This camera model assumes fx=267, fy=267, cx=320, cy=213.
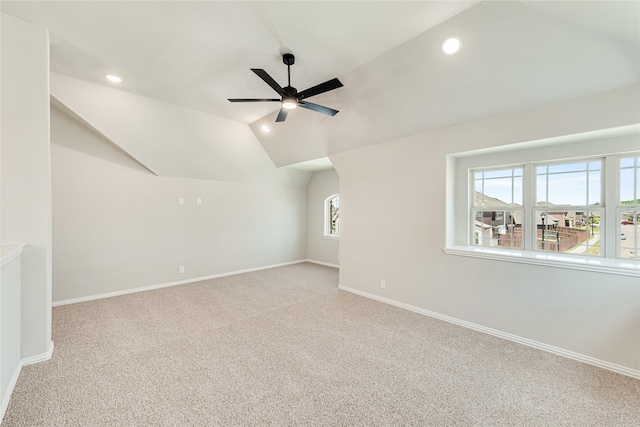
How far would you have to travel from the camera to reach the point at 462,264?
10.7 feet

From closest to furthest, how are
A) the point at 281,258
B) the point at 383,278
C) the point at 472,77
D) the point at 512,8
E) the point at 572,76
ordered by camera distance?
1. the point at 512,8
2. the point at 572,76
3. the point at 472,77
4. the point at 383,278
5. the point at 281,258

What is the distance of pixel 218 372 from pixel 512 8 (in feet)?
12.1

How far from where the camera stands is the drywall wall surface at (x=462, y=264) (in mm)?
2359

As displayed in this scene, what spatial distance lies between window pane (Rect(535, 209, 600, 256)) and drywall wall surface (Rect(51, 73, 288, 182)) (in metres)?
4.67

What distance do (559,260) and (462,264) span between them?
896mm

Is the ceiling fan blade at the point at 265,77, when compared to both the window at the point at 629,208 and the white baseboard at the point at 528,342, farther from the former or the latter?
the window at the point at 629,208

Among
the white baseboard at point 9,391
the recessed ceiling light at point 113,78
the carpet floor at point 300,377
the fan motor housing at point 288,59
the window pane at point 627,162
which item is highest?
the recessed ceiling light at point 113,78

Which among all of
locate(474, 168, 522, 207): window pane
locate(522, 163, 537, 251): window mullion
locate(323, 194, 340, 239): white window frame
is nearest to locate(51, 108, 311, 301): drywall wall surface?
locate(323, 194, 340, 239): white window frame

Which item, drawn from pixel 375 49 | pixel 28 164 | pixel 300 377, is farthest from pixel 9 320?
pixel 375 49

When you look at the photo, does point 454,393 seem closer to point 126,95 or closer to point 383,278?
point 383,278

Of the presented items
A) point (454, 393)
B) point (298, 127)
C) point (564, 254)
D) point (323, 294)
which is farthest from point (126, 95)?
point (564, 254)

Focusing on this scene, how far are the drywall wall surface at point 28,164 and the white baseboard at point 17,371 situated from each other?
0.04 metres

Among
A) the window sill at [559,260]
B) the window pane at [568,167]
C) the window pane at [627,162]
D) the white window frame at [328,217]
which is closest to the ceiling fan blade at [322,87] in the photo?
the window sill at [559,260]

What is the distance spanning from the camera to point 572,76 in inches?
89.0
